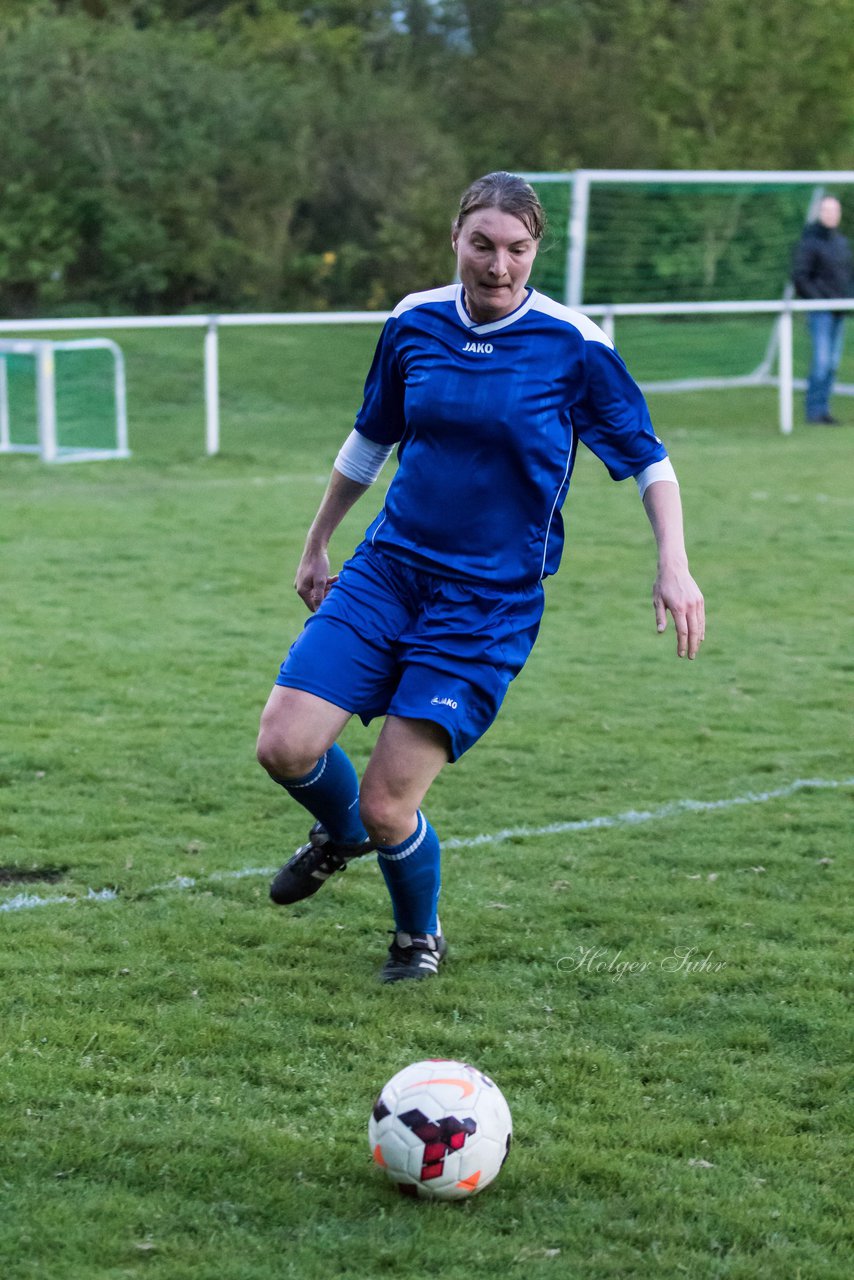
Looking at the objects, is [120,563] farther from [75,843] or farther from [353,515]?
[75,843]

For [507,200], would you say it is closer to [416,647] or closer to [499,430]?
[499,430]

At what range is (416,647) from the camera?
426cm

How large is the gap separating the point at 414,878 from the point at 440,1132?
1.21 meters

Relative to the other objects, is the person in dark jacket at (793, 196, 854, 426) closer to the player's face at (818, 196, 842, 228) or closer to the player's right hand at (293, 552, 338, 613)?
the player's face at (818, 196, 842, 228)

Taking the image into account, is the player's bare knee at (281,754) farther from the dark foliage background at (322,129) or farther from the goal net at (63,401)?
the dark foliage background at (322,129)

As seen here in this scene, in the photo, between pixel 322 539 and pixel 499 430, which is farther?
pixel 322 539

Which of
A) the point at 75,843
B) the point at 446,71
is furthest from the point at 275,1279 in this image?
the point at 446,71

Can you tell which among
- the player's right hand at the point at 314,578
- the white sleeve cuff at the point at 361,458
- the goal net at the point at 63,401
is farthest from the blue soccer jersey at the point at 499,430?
the goal net at the point at 63,401

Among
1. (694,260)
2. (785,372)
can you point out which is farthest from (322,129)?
(785,372)

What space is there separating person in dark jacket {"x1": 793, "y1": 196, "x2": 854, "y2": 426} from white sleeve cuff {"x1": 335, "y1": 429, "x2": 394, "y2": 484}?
43.1 ft

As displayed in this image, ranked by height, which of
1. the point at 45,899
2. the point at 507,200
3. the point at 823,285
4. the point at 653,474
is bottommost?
the point at 823,285

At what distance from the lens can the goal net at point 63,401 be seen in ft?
45.2

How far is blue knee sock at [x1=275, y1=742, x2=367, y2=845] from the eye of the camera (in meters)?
4.57

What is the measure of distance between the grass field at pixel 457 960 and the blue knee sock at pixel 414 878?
17 cm
